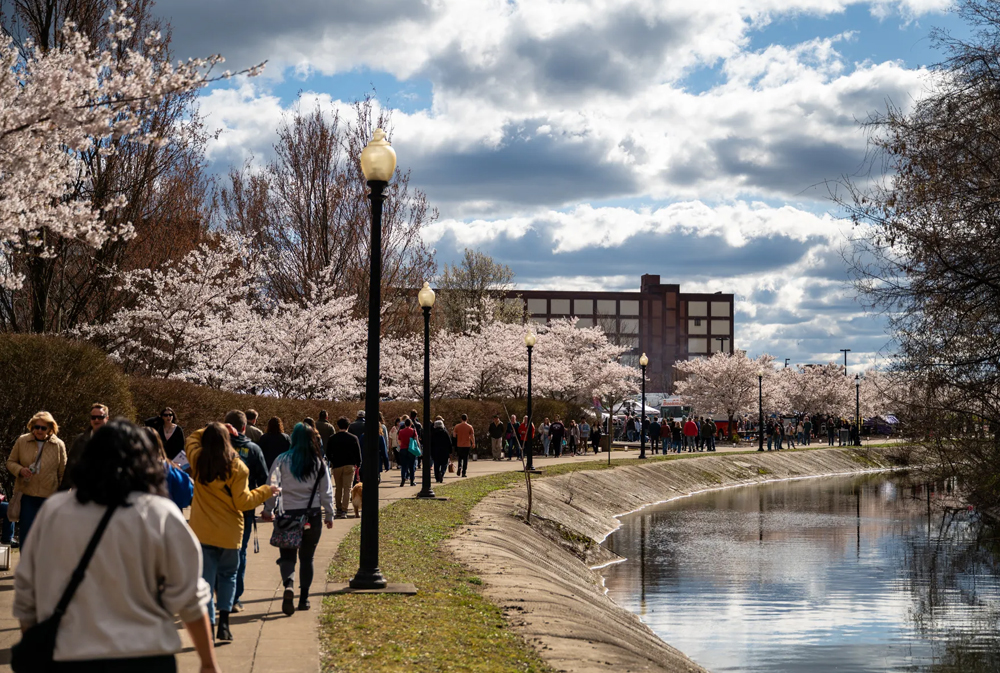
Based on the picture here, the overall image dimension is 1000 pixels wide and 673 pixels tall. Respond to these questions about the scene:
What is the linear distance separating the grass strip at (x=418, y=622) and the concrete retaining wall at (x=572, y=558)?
352 mm

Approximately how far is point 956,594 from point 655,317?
11503 cm

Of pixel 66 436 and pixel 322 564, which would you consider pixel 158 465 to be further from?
pixel 66 436

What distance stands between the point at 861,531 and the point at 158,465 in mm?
30392

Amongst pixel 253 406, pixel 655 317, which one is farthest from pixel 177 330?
pixel 655 317

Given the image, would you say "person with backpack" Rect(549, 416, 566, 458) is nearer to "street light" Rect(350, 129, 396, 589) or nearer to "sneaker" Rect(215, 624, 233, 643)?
"street light" Rect(350, 129, 396, 589)

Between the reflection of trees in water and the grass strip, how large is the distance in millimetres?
Result: 8102

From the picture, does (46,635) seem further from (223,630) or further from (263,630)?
(263,630)


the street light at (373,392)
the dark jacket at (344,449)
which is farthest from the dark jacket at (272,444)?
the street light at (373,392)

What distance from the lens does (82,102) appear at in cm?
1022

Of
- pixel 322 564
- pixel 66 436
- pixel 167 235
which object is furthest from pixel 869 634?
pixel 167 235

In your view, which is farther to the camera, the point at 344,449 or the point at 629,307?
the point at 629,307

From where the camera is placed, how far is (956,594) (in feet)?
72.1

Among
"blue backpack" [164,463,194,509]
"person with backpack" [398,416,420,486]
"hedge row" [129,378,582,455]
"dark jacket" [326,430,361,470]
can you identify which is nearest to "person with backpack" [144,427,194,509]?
"blue backpack" [164,463,194,509]

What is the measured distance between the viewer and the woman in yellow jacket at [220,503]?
8.05 m
